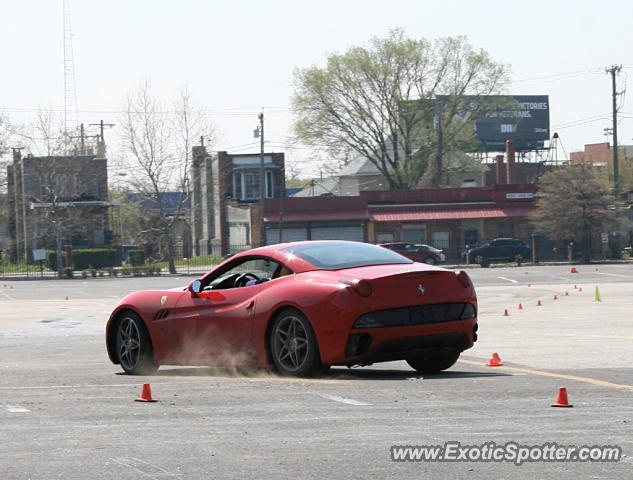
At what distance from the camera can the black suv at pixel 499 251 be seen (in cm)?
6612

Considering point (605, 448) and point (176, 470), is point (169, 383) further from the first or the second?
point (605, 448)

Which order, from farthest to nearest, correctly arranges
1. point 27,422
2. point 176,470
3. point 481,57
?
point 481,57, point 27,422, point 176,470

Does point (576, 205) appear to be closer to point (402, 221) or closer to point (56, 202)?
point (402, 221)

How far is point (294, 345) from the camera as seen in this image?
9562 mm

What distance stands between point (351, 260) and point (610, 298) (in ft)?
66.5

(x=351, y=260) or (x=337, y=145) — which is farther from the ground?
(x=337, y=145)

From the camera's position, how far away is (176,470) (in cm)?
557

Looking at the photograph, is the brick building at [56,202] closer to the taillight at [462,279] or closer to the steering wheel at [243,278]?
→ the steering wheel at [243,278]

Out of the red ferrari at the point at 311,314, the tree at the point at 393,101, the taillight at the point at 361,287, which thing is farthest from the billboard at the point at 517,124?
the taillight at the point at 361,287

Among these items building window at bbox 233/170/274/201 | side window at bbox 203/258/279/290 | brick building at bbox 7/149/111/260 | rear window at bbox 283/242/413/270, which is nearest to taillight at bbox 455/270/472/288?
rear window at bbox 283/242/413/270

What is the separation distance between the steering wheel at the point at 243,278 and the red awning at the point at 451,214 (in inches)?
2478

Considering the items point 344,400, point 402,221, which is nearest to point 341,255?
point 344,400

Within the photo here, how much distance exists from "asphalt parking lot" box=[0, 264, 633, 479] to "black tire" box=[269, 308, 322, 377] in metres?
0.14

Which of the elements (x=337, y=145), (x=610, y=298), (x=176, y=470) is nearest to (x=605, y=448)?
(x=176, y=470)
